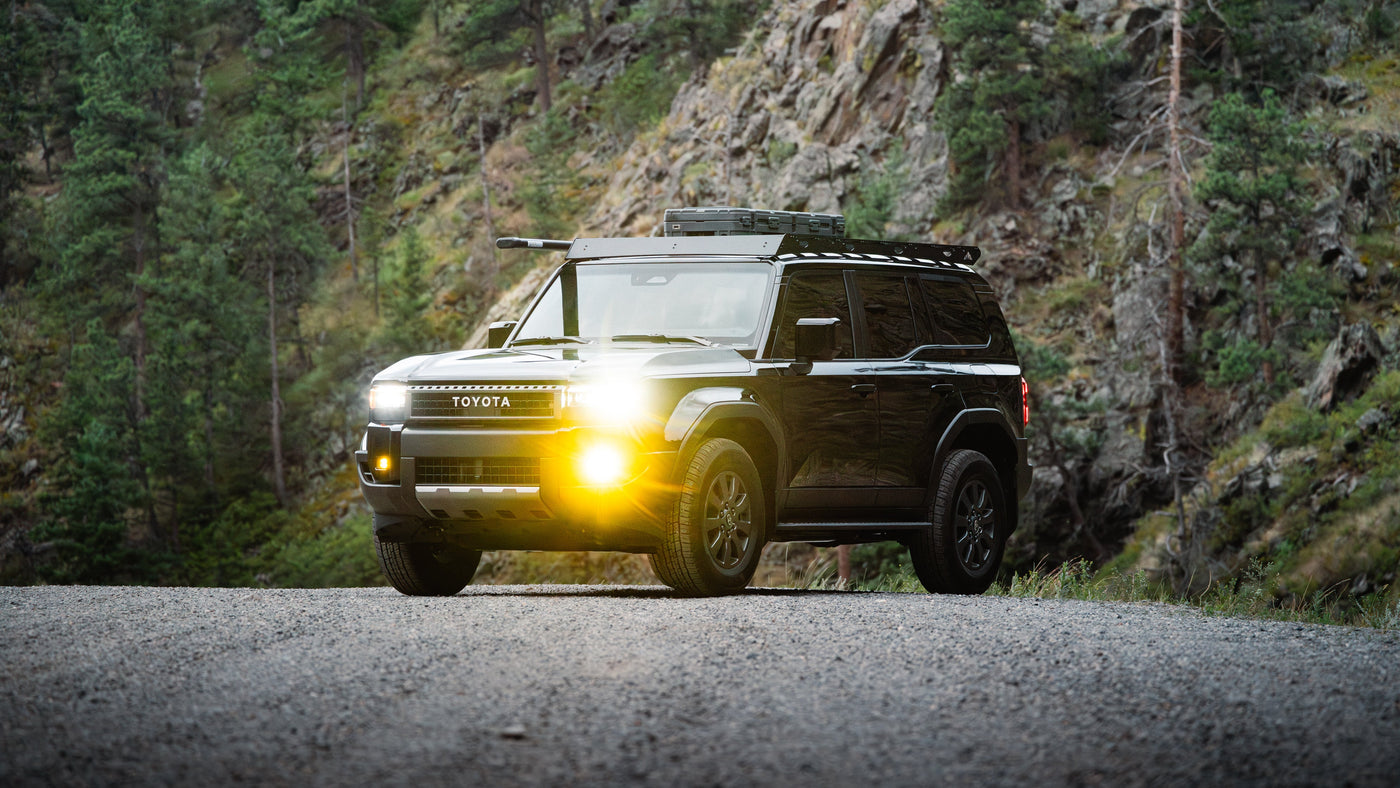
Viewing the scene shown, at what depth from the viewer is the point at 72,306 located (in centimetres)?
5725

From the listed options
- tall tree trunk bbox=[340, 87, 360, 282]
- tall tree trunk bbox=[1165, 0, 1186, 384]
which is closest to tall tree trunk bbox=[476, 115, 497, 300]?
tall tree trunk bbox=[340, 87, 360, 282]

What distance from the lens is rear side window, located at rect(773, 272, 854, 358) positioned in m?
9.01

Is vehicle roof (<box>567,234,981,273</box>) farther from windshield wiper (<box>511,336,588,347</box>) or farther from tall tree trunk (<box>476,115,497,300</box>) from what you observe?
tall tree trunk (<box>476,115,497,300</box>)

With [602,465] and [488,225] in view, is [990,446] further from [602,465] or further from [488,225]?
[488,225]

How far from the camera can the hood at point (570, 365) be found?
8148mm

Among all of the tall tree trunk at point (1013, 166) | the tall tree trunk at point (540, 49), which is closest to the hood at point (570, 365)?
the tall tree trunk at point (1013, 166)

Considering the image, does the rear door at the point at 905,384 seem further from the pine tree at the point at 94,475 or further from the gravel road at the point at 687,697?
the pine tree at the point at 94,475

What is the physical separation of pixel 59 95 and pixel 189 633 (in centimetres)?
7004

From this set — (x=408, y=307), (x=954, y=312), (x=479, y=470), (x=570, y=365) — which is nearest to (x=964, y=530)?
(x=954, y=312)

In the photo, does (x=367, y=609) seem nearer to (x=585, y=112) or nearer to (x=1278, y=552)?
(x=1278, y=552)

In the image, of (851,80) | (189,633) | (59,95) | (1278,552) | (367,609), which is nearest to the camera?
(189,633)

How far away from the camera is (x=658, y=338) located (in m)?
8.85

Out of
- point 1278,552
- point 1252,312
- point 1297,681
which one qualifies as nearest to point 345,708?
point 1297,681

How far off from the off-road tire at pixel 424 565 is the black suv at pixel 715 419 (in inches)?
0.7
